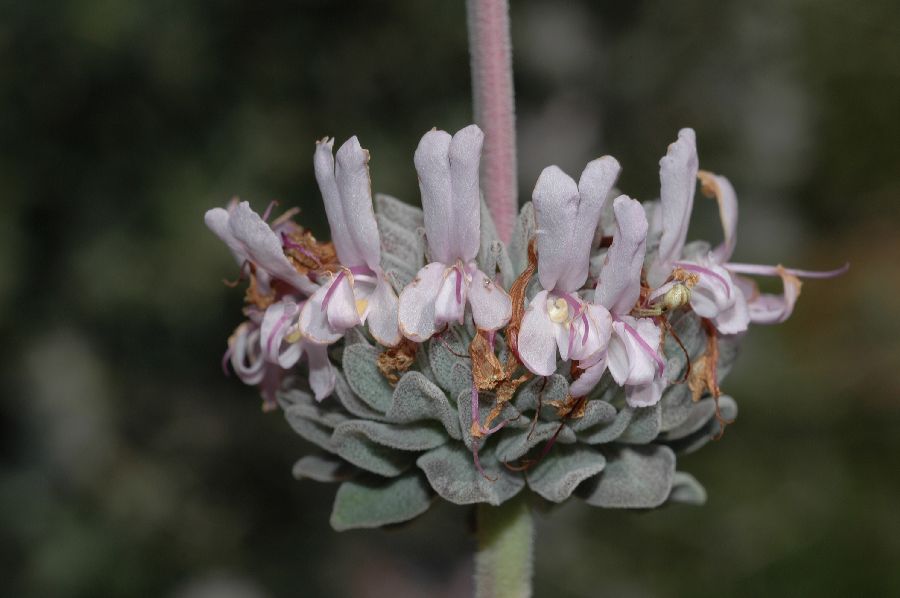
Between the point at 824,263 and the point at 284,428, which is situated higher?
the point at 824,263

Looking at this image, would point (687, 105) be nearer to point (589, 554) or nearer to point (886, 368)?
point (886, 368)

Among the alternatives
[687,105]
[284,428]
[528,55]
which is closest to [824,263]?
[687,105]

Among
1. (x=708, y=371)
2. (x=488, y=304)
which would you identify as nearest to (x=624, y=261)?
(x=488, y=304)

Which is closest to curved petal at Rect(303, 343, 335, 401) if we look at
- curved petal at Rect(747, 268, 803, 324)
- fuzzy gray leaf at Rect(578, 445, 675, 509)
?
fuzzy gray leaf at Rect(578, 445, 675, 509)

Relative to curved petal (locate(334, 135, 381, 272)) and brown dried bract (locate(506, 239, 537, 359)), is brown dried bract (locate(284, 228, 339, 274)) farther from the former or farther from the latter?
brown dried bract (locate(506, 239, 537, 359))

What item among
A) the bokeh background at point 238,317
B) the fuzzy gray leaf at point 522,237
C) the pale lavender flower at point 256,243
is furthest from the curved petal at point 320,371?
the bokeh background at point 238,317
